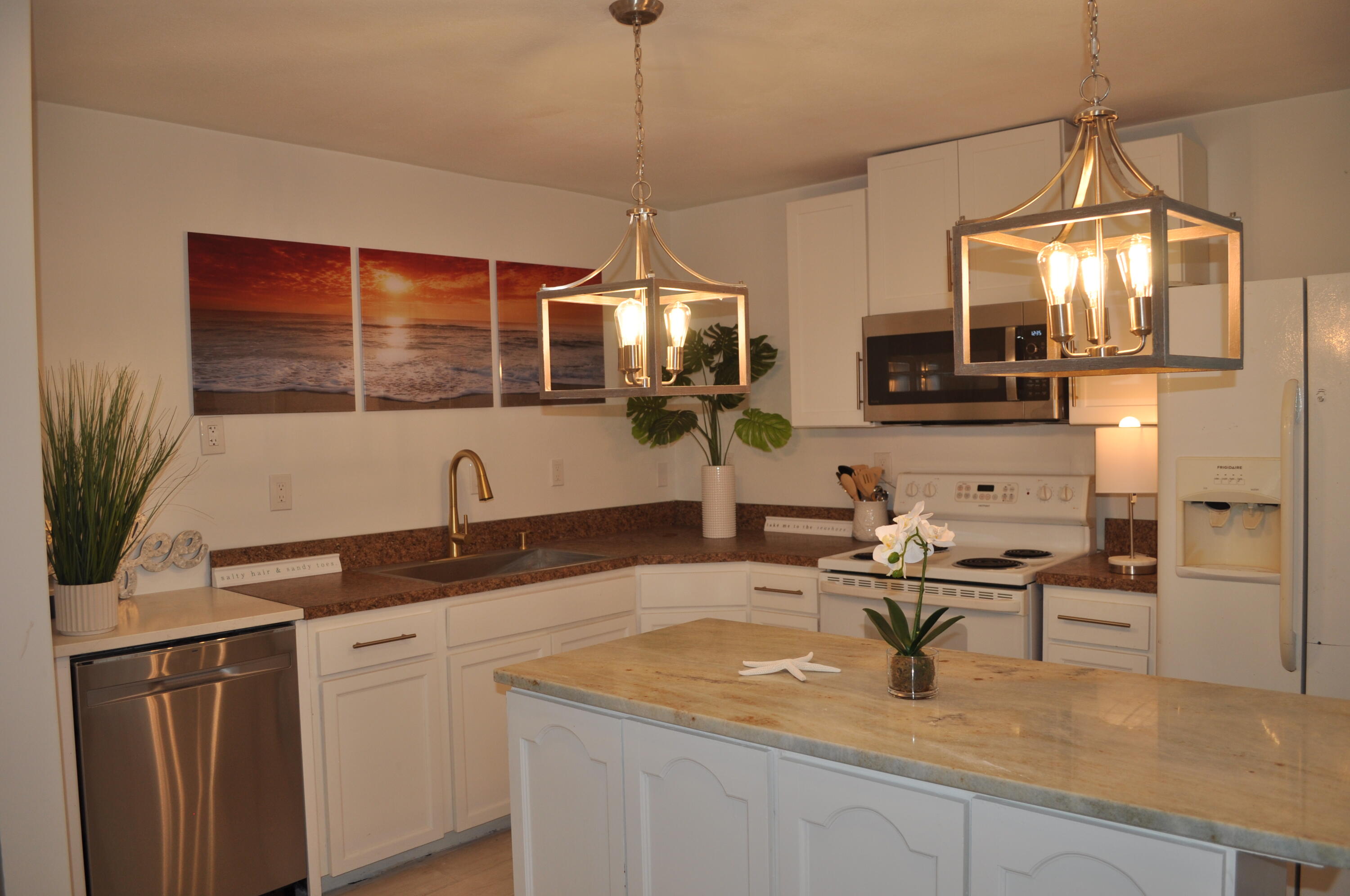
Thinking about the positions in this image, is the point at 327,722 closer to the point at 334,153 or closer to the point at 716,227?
the point at 334,153

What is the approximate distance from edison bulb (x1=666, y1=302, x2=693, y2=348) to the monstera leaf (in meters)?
2.33

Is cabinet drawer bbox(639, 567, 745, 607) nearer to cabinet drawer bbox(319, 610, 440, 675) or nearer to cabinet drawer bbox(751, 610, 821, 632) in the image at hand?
cabinet drawer bbox(751, 610, 821, 632)

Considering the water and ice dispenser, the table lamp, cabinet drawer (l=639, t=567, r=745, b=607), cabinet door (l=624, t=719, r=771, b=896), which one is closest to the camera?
cabinet door (l=624, t=719, r=771, b=896)

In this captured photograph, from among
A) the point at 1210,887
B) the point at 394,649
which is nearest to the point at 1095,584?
the point at 1210,887

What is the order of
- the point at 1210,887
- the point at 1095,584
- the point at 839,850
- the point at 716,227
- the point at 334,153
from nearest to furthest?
the point at 1210,887 → the point at 839,850 → the point at 1095,584 → the point at 334,153 → the point at 716,227

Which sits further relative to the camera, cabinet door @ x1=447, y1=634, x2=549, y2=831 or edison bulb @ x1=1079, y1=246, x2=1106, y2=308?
cabinet door @ x1=447, y1=634, x2=549, y2=831

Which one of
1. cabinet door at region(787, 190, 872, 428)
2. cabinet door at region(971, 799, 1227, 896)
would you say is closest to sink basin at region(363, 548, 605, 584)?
cabinet door at region(787, 190, 872, 428)

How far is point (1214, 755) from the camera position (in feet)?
5.11

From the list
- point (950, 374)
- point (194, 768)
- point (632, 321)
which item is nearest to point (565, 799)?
point (632, 321)

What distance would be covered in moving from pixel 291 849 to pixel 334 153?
7.85 feet

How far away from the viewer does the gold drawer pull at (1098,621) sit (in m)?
3.04

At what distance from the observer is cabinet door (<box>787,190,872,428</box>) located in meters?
3.91

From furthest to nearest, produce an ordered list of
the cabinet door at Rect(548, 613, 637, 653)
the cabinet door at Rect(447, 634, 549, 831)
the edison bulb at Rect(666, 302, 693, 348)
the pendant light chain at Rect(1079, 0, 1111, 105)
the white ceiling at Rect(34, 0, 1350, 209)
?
the cabinet door at Rect(548, 613, 637, 653), the cabinet door at Rect(447, 634, 549, 831), the white ceiling at Rect(34, 0, 1350, 209), the edison bulb at Rect(666, 302, 693, 348), the pendant light chain at Rect(1079, 0, 1111, 105)

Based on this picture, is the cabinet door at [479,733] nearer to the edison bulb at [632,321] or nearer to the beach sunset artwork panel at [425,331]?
the beach sunset artwork panel at [425,331]
